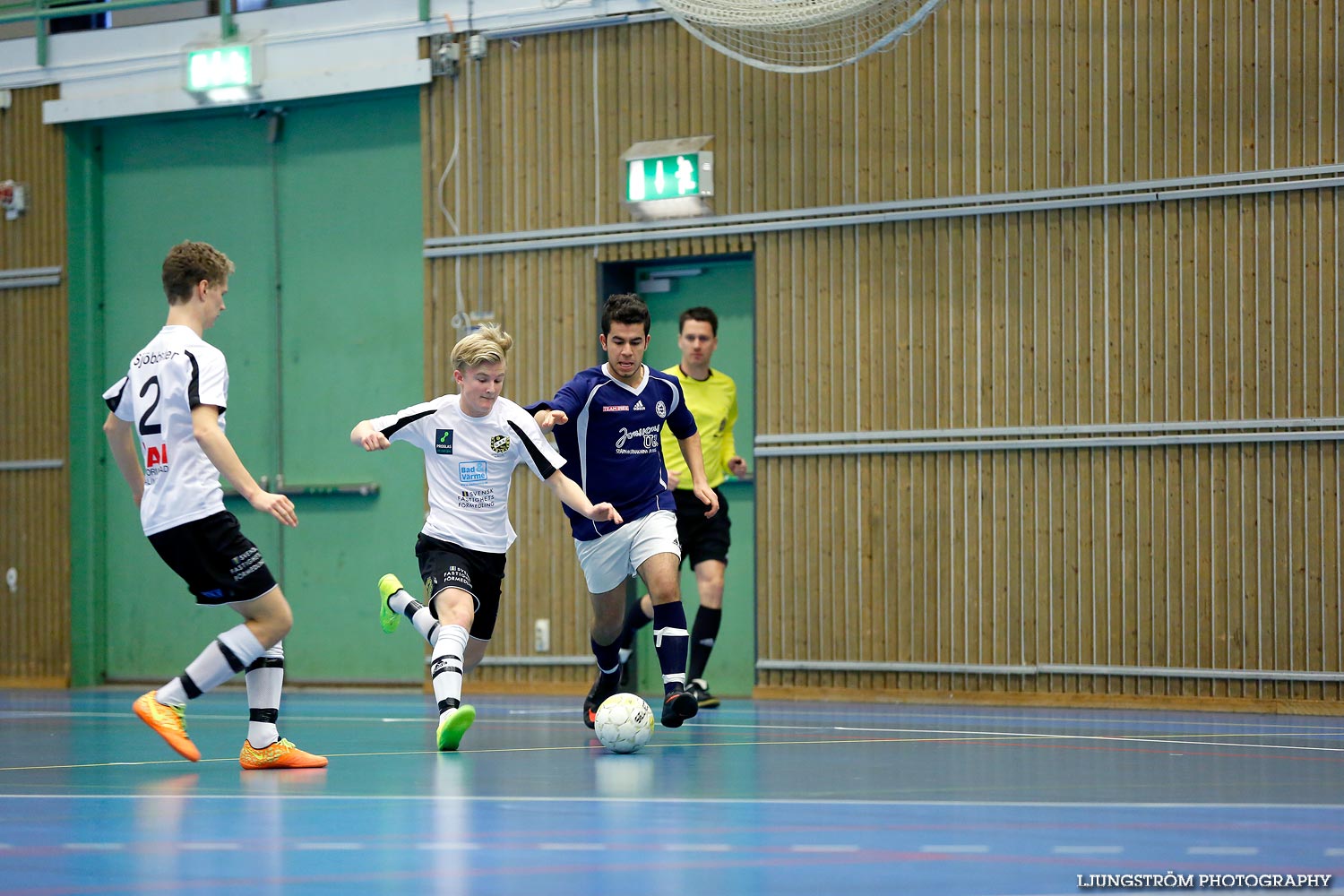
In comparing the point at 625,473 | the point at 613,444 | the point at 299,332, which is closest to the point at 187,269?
the point at 613,444

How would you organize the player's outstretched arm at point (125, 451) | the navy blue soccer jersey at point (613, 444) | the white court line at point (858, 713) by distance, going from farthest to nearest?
the white court line at point (858, 713) → the navy blue soccer jersey at point (613, 444) → the player's outstretched arm at point (125, 451)

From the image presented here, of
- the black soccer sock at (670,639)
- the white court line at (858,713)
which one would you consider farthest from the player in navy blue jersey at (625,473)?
the white court line at (858,713)

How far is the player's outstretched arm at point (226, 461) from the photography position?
591 centimetres

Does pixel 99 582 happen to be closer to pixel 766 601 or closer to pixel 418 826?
pixel 766 601

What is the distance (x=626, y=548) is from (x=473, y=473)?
919 millimetres

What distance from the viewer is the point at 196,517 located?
616 centimetres

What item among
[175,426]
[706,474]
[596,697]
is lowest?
[596,697]

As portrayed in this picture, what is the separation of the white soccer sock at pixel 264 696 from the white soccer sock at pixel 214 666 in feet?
0.39

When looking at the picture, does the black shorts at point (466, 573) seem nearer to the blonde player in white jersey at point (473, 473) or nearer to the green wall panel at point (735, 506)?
the blonde player in white jersey at point (473, 473)

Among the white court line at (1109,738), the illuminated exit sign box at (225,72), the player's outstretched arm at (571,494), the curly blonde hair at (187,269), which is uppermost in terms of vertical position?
the illuminated exit sign box at (225,72)

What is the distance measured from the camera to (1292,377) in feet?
32.1

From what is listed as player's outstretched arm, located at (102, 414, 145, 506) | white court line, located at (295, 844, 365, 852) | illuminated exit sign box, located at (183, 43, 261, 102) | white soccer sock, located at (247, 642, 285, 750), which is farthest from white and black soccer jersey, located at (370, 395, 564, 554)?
illuminated exit sign box, located at (183, 43, 261, 102)

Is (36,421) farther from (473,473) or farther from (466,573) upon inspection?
(466,573)

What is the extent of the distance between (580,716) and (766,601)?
7.60 feet
